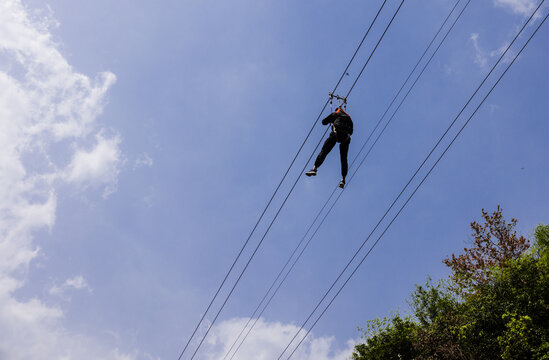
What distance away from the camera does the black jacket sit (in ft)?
27.5

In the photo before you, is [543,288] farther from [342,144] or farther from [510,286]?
[342,144]

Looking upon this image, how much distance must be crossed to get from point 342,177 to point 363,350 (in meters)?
15.3

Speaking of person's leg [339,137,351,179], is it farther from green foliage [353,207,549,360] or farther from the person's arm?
green foliage [353,207,549,360]

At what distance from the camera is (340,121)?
8438 millimetres

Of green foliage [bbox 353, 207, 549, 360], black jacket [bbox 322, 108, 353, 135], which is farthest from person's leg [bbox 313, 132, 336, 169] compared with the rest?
green foliage [bbox 353, 207, 549, 360]

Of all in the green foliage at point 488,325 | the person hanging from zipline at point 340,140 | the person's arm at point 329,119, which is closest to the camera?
the person hanging from zipline at point 340,140

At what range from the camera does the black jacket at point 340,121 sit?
330 inches

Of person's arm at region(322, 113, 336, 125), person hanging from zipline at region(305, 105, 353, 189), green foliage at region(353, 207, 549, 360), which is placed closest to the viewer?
person hanging from zipline at region(305, 105, 353, 189)

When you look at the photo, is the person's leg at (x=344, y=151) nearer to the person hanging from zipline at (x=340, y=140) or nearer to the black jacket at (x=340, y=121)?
the person hanging from zipline at (x=340, y=140)

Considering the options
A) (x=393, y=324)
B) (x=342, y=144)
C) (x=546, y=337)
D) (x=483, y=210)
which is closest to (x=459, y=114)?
(x=342, y=144)

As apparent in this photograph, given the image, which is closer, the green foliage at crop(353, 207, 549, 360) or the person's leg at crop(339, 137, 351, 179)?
the person's leg at crop(339, 137, 351, 179)

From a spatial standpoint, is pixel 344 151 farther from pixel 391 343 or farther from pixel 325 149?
pixel 391 343

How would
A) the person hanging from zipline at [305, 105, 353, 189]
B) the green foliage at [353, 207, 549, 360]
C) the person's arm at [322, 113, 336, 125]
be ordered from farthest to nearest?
the green foliage at [353, 207, 549, 360]
the person's arm at [322, 113, 336, 125]
the person hanging from zipline at [305, 105, 353, 189]

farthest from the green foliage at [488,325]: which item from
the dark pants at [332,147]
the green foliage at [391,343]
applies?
the dark pants at [332,147]
